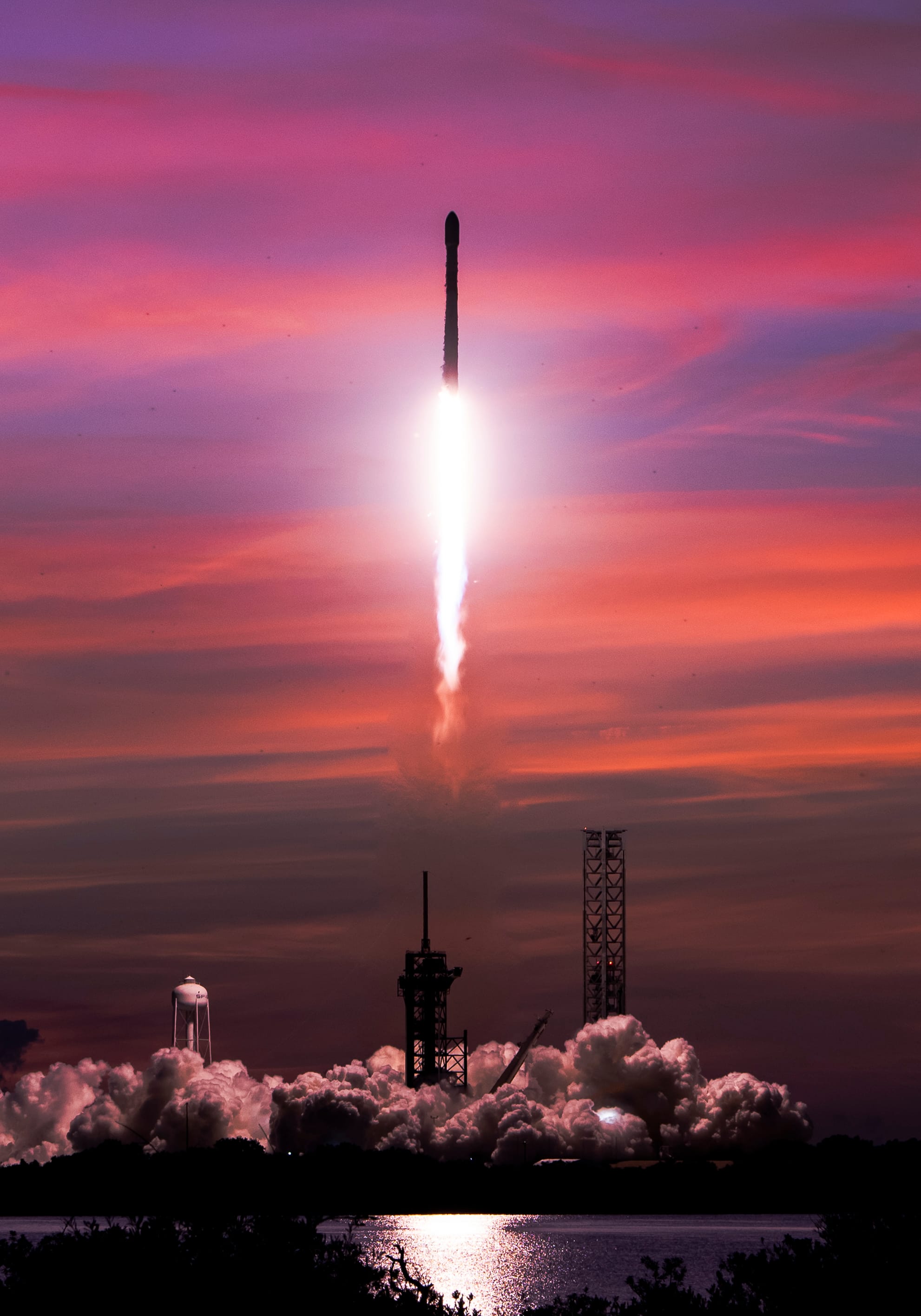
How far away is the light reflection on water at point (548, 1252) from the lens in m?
123

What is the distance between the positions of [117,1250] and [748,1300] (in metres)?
16.9

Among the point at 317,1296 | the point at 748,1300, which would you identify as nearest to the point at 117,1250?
the point at 317,1296

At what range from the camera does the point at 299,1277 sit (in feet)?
141

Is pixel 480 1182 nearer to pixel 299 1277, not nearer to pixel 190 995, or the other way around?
pixel 190 995

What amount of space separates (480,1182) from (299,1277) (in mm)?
140749

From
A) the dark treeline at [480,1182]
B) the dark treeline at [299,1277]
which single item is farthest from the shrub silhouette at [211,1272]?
the dark treeline at [480,1182]

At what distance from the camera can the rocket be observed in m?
98.7

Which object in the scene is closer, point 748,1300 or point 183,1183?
point 748,1300

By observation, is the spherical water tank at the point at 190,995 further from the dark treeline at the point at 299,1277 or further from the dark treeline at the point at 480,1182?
the dark treeline at the point at 299,1277

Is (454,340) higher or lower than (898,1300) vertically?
higher

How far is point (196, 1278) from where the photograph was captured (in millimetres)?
42375

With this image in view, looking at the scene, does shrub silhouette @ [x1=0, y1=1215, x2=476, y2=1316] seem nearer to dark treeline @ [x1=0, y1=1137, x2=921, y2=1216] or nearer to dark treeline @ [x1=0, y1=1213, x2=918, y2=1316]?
dark treeline @ [x1=0, y1=1213, x2=918, y2=1316]

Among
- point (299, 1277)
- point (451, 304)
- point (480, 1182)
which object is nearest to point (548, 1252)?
A: point (480, 1182)

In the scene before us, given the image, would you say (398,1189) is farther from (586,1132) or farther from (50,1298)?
(50,1298)
